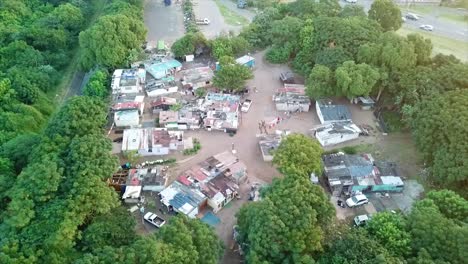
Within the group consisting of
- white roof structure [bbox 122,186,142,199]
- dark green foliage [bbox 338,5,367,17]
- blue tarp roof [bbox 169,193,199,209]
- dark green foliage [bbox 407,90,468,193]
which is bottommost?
white roof structure [bbox 122,186,142,199]

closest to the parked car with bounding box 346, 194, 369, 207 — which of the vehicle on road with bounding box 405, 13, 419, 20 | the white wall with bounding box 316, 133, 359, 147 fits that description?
the white wall with bounding box 316, 133, 359, 147

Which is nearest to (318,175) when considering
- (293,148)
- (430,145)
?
(293,148)

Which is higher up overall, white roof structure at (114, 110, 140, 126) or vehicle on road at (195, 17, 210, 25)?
vehicle on road at (195, 17, 210, 25)

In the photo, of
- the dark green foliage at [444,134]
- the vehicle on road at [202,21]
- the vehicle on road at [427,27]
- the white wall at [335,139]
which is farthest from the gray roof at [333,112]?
the vehicle on road at [202,21]

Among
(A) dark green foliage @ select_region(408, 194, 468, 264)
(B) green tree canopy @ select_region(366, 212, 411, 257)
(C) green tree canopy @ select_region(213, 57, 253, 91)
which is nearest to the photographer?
(A) dark green foliage @ select_region(408, 194, 468, 264)

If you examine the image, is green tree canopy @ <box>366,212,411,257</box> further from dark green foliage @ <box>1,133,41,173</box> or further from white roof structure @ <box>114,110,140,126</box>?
dark green foliage @ <box>1,133,41,173</box>

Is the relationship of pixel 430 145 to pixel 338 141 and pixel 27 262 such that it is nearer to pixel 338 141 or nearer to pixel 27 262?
pixel 338 141

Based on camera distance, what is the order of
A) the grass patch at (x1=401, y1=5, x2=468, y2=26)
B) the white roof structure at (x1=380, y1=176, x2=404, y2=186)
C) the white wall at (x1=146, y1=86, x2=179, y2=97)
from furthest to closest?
1. the grass patch at (x1=401, y1=5, x2=468, y2=26)
2. the white wall at (x1=146, y1=86, x2=179, y2=97)
3. the white roof structure at (x1=380, y1=176, x2=404, y2=186)
